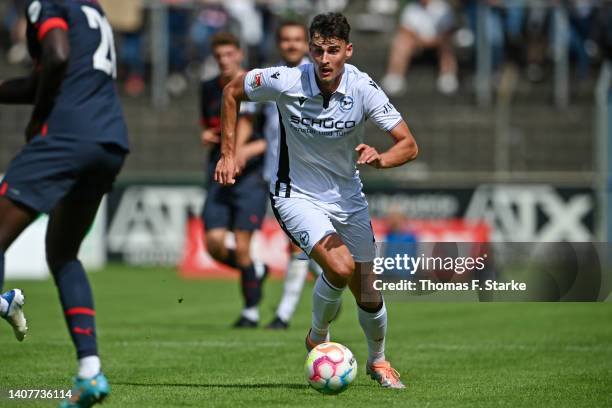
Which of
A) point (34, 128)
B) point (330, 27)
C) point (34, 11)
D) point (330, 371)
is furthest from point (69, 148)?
point (330, 371)

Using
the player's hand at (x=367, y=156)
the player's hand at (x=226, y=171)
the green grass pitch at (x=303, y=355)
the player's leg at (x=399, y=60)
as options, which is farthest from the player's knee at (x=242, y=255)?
the player's leg at (x=399, y=60)

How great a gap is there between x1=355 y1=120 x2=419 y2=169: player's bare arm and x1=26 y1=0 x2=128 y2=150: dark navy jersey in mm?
1367

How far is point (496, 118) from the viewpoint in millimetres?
22891

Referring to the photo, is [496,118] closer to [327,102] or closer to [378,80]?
[378,80]

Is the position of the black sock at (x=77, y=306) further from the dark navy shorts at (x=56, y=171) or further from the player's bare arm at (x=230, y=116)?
the player's bare arm at (x=230, y=116)

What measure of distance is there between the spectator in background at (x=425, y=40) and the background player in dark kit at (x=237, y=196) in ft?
38.2

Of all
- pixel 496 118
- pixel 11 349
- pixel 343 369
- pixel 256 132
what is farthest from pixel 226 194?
pixel 496 118

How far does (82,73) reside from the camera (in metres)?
6.38

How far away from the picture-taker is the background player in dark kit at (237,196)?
1205 cm

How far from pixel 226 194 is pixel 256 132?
2.52 ft

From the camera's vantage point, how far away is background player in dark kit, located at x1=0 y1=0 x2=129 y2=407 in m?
6.14

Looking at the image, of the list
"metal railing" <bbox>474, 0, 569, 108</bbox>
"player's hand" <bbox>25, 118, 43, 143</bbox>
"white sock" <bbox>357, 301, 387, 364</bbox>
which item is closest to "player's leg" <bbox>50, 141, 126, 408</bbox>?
"player's hand" <bbox>25, 118, 43, 143</bbox>

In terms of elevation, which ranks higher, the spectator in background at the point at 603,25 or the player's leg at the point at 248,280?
the spectator in background at the point at 603,25

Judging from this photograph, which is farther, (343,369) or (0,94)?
(343,369)
